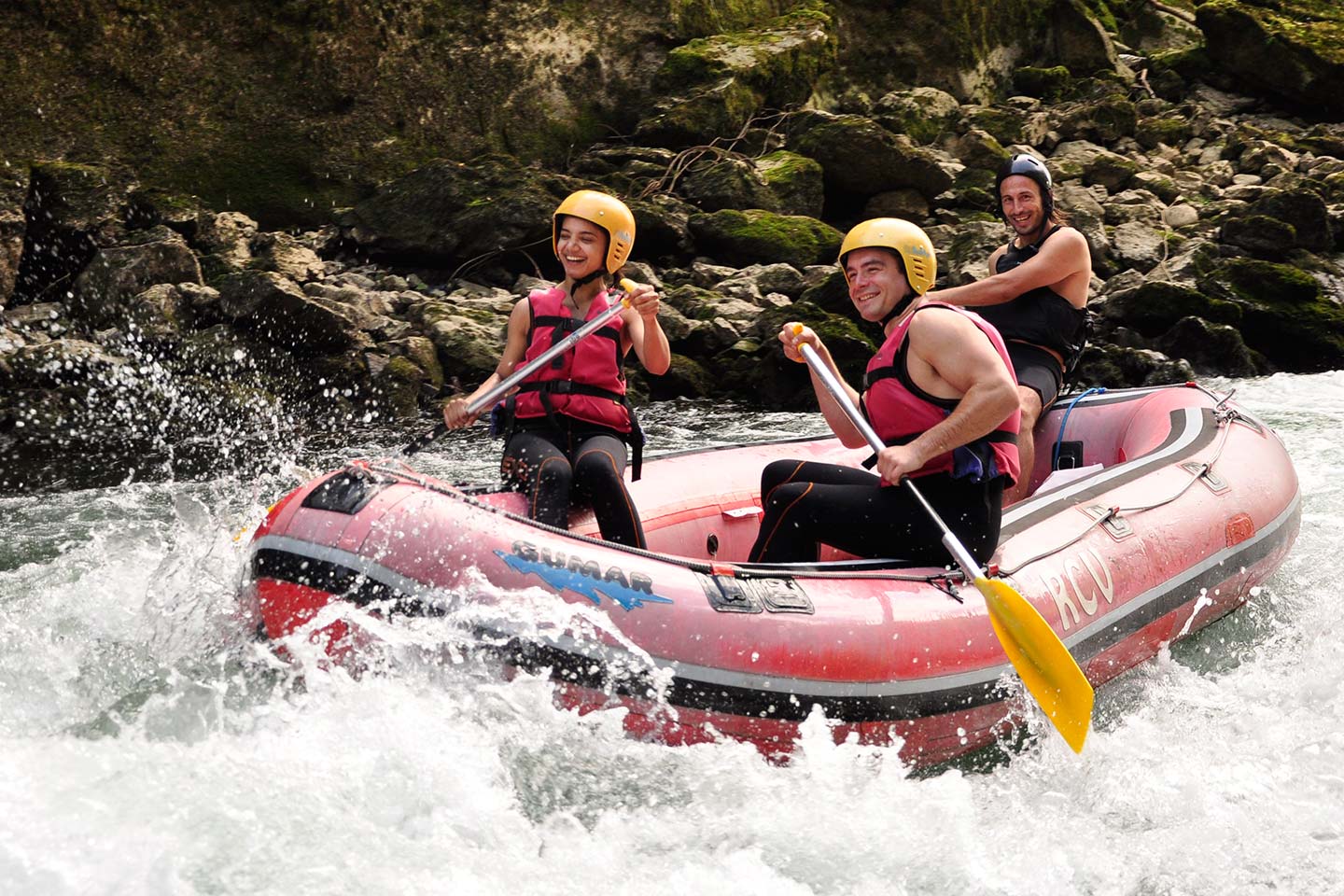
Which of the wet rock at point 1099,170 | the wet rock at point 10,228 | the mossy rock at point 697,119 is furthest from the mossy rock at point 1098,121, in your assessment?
the wet rock at point 10,228

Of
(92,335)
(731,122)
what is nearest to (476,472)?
(92,335)

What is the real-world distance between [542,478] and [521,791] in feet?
3.77

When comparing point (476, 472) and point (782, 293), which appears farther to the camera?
point (782, 293)

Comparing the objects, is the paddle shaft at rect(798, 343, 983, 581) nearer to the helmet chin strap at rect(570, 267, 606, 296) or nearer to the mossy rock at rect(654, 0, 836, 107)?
the helmet chin strap at rect(570, 267, 606, 296)

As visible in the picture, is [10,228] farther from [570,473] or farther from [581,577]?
[581,577]

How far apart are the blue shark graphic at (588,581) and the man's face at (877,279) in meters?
1.14

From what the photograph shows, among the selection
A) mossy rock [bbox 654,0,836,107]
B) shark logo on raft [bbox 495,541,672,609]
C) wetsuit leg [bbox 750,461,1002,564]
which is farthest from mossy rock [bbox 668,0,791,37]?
shark logo on raft [bbox 495,541,672,609]

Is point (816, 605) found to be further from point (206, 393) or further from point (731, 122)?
point (731, 122)

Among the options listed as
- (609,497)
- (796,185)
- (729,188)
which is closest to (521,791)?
(609,497)

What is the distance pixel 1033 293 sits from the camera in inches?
205

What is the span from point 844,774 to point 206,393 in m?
6.12

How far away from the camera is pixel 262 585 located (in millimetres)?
3557

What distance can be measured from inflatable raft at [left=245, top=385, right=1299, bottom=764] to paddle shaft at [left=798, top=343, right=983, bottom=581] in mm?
168

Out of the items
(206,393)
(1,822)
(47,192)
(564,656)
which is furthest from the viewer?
(47,192)
